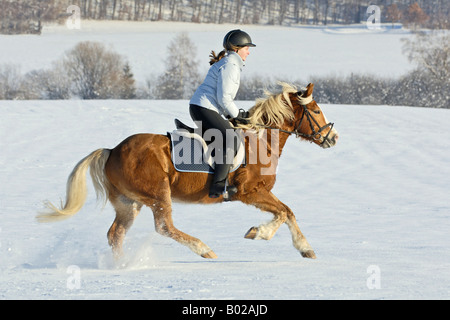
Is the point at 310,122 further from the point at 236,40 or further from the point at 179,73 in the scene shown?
the point at 179,73

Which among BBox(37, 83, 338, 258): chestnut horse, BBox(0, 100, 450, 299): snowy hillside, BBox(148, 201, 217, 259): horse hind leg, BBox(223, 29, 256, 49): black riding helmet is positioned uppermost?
BBox(223, 29, 256, 49): black riding helmet

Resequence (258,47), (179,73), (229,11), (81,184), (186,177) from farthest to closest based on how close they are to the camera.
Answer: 1. (229,11)
2. (258,47)
3. (179,73)
4. (81,184)
5. (186,177)

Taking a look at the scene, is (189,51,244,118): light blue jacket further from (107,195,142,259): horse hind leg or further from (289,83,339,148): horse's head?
(107,195,142,259): horse hind leg

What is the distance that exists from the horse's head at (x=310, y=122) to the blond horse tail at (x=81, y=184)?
78.3 inches

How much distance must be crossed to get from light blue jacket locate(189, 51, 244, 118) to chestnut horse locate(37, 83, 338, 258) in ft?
1.16

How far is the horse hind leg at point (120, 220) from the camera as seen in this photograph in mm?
6328

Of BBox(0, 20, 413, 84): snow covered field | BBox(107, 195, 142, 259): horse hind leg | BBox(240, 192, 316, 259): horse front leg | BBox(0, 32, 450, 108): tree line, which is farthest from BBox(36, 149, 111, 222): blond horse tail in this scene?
BBox(0, 20, 413, 84): snow covered field

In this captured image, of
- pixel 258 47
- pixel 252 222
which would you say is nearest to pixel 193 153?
pixel 252 222

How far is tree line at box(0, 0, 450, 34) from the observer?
7512cm

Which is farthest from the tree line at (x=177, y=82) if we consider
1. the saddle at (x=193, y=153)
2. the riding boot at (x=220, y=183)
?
the riding boot at (x=220, y=183)

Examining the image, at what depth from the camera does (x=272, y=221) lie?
6137 millimetres

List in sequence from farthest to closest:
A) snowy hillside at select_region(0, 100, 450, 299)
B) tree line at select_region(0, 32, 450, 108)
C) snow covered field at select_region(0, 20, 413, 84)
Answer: snow covered field at select_region(0, 20, 413, 84), tree line at select_region(0, 32, 450, 108), snowy hillside at select_region(0, 100, 450, 299)

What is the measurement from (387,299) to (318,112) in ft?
8.64

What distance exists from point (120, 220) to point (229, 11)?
98568 mm
